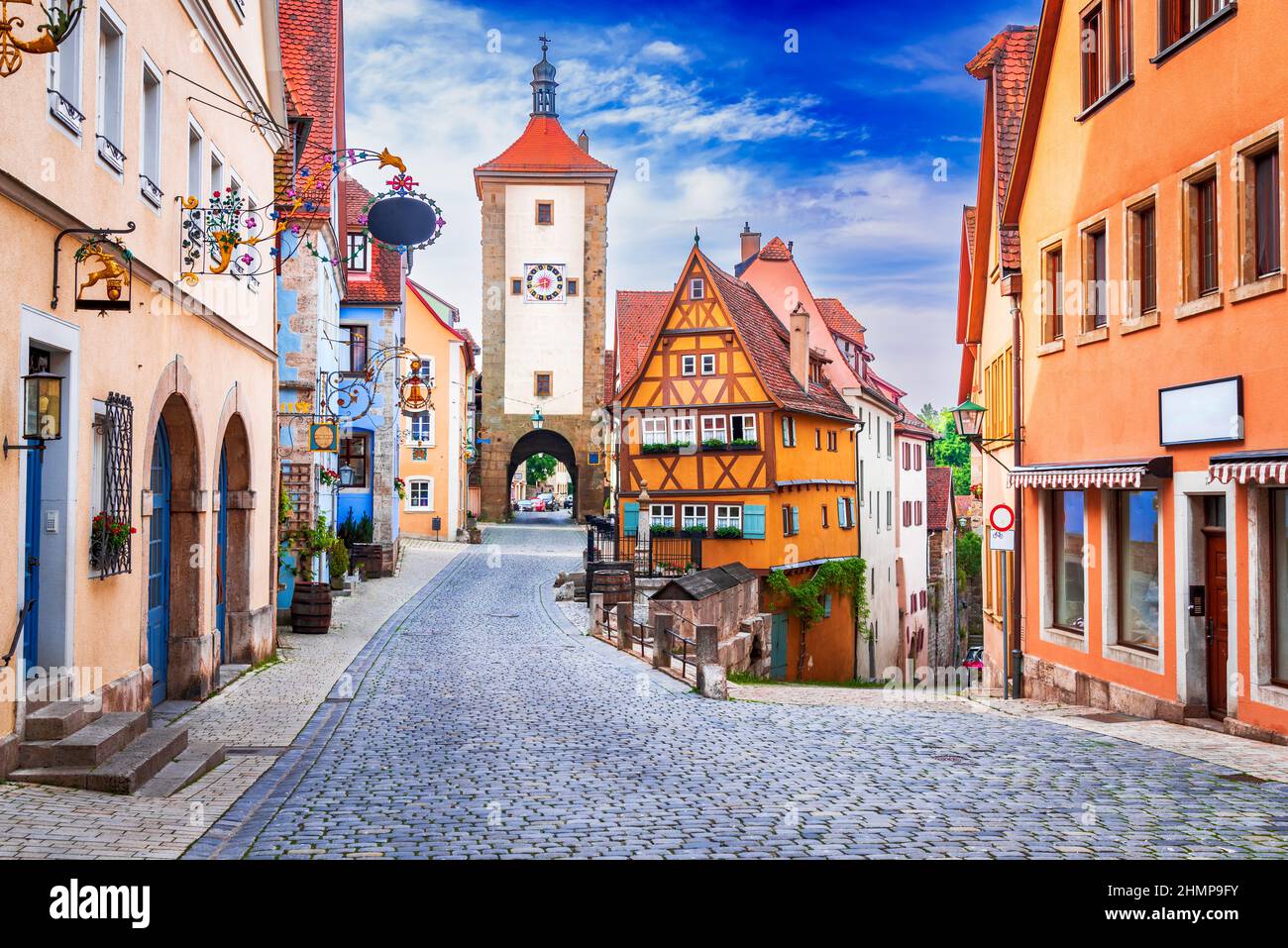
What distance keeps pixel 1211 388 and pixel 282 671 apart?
1122 cm

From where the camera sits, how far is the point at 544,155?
5925cm

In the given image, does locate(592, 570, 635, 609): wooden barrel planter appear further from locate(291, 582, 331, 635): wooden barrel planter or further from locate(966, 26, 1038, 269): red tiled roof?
locate(966, 26, 1038, 269): red tiled roof

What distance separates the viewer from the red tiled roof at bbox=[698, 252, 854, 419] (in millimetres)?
32531

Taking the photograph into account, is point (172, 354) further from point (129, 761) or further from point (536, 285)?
point (536, 285)

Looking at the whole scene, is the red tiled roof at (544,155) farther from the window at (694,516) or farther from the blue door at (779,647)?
the blue door at (779,647)

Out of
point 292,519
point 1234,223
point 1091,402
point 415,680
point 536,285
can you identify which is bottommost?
point 415,680

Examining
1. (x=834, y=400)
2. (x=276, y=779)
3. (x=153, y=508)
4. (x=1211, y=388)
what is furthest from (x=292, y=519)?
(x=834, y=400)

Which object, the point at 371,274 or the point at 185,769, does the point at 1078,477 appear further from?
the point at 371,274

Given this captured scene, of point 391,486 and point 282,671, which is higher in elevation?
point 391,486

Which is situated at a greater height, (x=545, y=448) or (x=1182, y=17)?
(x=1182, y=17)

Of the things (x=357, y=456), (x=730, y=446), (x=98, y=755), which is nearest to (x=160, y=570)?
(x=98, y=755)

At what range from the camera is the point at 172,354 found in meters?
12.0

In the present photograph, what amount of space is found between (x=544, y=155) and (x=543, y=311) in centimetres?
775

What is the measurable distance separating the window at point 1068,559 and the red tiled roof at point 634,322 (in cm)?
2706
